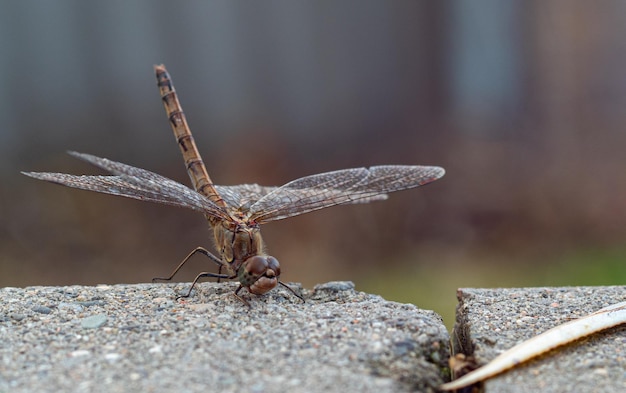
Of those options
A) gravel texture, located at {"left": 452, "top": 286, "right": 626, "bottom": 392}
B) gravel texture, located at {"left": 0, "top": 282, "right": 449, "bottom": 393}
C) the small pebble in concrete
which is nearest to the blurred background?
gravel texture, located at {"left": 452, "top": 286, "right": 626, "bottom": 392}

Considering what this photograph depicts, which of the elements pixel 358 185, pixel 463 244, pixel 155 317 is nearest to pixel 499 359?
pixel 155 317

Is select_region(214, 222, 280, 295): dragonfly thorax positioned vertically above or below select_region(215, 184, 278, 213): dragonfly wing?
below

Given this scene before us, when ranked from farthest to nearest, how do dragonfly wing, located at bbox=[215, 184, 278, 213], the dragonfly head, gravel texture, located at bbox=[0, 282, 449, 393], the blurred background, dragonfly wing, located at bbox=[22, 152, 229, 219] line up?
the blurred background < dragonfly wing, located at bbox=[215, 184, 278, 213] < dragonfly wing, located at bbox=[22, 152, 229, 219] < the dragonfly head < gravel texture, located at bbox=[0, 282, 449, 393]

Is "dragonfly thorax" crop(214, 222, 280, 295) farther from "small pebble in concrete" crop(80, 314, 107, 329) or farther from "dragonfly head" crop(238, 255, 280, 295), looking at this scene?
"small pebble in concrete" crop(80, 314, 107, 329)

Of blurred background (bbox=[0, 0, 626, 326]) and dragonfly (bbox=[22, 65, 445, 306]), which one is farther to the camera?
blurred background (bbox=[0, 0, 626, 326])

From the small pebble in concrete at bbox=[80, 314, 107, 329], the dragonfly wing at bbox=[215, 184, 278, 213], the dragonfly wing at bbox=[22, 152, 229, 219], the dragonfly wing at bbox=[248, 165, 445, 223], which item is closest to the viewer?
the small pebble in concrete at bbox=[80, 314, 107, 329]

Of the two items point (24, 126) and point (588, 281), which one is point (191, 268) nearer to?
point (24, 126)

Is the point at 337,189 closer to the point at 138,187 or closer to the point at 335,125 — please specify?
the point at 138,187

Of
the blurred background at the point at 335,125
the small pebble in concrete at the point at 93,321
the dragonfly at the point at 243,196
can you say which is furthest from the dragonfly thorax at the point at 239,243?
the blurred background at the point at 335,125
